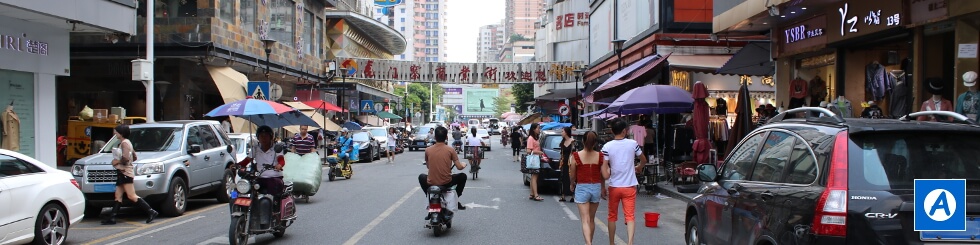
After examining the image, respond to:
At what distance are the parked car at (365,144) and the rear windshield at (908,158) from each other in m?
26.4

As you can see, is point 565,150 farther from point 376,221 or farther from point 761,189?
point 761,189

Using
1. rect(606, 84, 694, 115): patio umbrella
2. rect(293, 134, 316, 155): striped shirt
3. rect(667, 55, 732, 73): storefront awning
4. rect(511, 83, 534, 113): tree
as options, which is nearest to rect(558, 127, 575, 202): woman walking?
rect(606, 84, 694, 115): patio umbrella

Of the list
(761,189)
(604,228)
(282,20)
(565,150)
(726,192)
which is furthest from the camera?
(282,20)

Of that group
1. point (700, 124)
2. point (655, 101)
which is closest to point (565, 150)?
point (655, 101)

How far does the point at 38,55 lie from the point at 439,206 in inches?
440

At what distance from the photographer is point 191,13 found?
77.6ft

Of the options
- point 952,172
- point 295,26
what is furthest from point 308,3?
point 952,172

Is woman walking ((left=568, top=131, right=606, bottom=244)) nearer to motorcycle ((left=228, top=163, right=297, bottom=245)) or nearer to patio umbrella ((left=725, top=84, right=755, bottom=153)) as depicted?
motorcycle ((left=228, top=163, right=297, bottom=245))

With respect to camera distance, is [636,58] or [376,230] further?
[636,58]

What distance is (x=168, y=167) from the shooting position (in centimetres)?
1196

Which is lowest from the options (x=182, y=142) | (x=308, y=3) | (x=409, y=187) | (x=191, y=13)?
(x=409, y=187)

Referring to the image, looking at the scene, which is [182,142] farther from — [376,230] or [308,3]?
[308,3]

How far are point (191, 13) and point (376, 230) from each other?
16696 millimetres

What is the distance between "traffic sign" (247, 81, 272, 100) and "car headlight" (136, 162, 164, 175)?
29.5 ft
